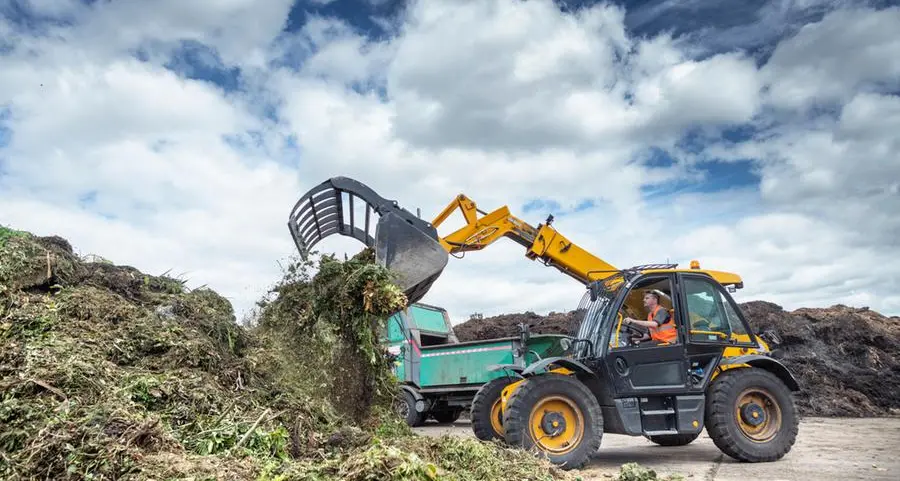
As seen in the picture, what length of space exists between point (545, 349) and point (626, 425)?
3.87m

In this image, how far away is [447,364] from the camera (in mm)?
11695

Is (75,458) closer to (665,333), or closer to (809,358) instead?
(665,333)

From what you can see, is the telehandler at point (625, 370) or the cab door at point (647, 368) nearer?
the telehandler at point (625, 370)

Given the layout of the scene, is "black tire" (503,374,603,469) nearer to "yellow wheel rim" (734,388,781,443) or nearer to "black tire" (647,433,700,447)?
"yellow wheel rim" (734,388,781,443)

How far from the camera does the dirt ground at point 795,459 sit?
6.48m

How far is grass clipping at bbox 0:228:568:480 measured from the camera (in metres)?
4.07

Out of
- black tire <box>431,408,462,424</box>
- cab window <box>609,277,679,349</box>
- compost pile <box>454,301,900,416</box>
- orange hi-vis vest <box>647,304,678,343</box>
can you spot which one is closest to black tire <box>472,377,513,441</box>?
cab window <box>609,277,679,349</box>

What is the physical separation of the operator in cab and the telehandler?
0.21ft

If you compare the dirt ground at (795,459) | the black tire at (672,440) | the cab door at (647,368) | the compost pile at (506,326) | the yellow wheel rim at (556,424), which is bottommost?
the dirt ground at (795,459)

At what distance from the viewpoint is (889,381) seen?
529 inches

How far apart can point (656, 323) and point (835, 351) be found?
931 cm

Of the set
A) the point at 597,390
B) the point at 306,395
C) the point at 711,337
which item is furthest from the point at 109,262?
the point at 711,337

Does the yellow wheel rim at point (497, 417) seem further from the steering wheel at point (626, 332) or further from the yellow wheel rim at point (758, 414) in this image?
the yellow wheel rim at point (758, 414)

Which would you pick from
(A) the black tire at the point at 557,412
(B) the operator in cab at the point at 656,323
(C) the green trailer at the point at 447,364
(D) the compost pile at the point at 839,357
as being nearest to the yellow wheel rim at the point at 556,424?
(A) the black tire at the point at 557,412
